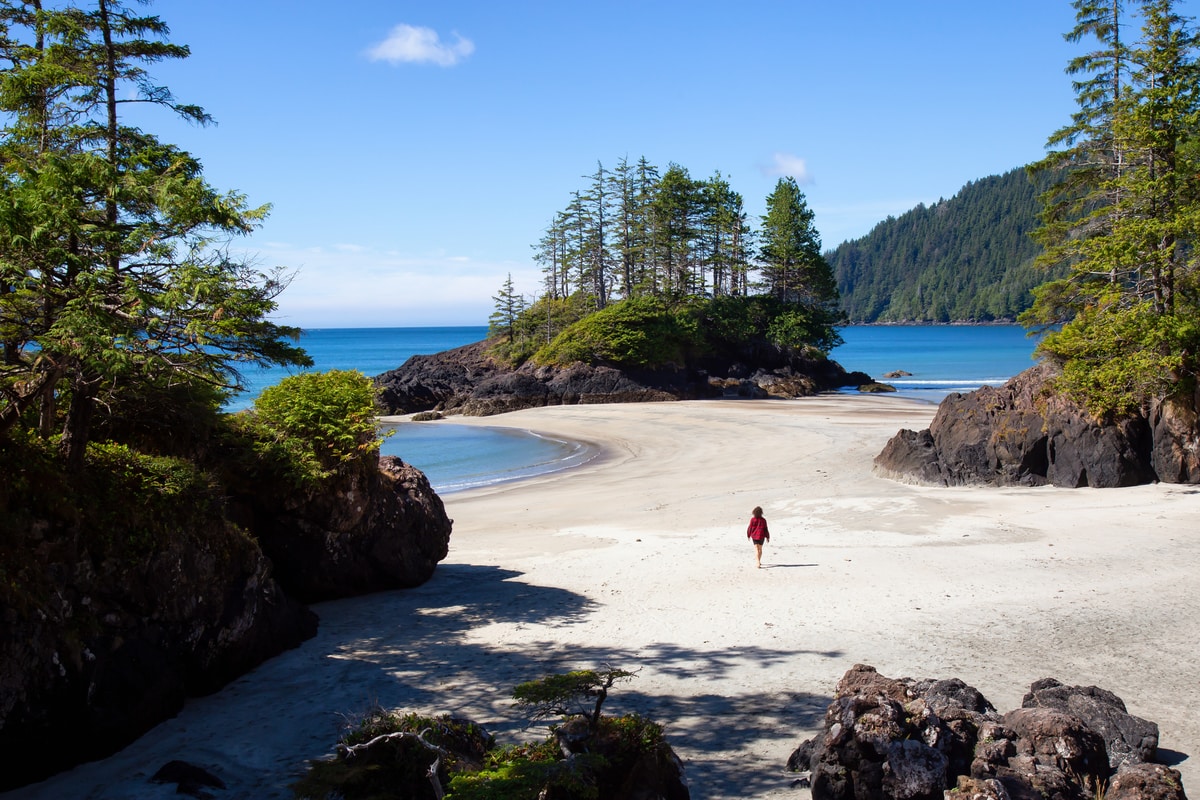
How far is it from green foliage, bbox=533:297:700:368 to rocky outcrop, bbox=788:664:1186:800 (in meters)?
47.3

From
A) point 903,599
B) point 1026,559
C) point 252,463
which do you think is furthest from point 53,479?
point 1026,559

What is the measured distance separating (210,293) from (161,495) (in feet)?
7.83

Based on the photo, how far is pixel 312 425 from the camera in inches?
452

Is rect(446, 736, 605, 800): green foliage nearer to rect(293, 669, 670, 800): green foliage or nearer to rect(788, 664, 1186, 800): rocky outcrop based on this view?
rect(293, 669, 670, 800): green foliage

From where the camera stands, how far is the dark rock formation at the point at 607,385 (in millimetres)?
51281

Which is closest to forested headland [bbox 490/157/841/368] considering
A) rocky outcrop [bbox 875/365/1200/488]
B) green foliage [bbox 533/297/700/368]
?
green foliage [bbox 533/297/700/368]

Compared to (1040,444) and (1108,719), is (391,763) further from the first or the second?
(1040,444)

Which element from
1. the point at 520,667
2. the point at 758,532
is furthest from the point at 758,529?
the point at 520,667

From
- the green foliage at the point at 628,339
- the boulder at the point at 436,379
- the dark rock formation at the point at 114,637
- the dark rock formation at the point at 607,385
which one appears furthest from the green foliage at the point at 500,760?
the green foliage at the point at 628,339

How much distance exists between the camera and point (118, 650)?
24.0 feet

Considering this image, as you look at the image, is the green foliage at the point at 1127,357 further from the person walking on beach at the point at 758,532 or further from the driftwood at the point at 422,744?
the driftwood at the point at 422,744

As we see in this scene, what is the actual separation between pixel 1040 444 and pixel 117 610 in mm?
19929

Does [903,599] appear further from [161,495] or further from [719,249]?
[719,249]

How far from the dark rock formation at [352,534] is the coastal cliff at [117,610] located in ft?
1.21
